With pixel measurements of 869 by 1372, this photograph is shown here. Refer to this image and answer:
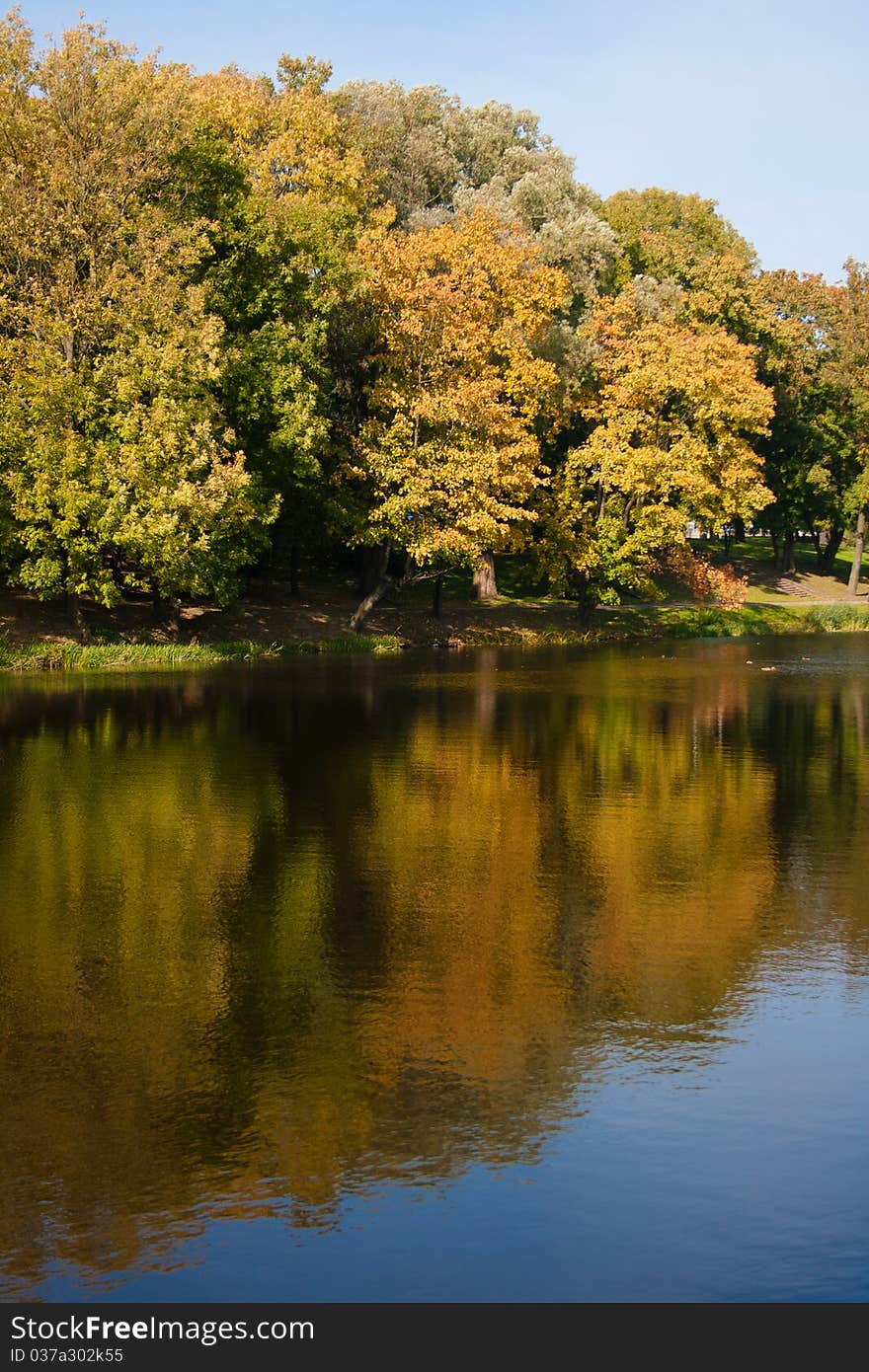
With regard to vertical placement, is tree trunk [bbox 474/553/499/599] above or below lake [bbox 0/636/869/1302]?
above

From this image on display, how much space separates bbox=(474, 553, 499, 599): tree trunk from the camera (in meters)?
66.8

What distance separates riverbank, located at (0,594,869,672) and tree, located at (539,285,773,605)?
234 centimetres

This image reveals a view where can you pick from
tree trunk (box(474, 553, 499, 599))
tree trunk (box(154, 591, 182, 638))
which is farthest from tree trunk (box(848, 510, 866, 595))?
tree trunk (box(154, 591, 182, 638))

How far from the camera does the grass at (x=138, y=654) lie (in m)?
42.6

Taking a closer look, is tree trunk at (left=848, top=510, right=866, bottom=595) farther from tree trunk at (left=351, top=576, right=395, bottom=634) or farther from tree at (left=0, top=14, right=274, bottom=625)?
tree at (left=0, top=14, right=274, bottom=625)

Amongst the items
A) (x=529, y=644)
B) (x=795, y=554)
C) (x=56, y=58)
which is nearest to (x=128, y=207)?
(x=56, y=58)

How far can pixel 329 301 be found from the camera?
50.3 m

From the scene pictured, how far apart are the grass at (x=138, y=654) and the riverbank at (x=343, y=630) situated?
0.04 meters

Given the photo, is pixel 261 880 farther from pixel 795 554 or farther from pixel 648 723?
pixel 795 554

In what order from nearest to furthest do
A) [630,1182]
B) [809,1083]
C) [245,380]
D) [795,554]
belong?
[630,1182]
[809,1083]
[245,380]
[795,554]

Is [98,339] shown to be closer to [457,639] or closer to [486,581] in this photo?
[457,639]

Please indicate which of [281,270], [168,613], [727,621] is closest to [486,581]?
[727,621]
